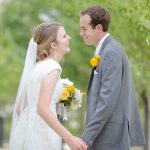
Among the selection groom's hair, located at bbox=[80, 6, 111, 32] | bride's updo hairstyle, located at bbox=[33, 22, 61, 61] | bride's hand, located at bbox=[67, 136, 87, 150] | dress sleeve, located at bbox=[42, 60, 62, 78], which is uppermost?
groom's hair, located at bbox=[80, 6, 111, 32]

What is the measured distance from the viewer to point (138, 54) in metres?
15.5

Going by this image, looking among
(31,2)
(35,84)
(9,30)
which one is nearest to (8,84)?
(9,30)

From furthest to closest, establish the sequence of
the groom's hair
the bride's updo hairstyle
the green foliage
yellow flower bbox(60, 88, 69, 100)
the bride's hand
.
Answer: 1. the green foliage
2. yellow flower bbox(60, 88, 69, 100)
3. the bride's updo hairstyle
4. the groom's hair
5. the bride's hand

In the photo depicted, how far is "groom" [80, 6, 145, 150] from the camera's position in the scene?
653cm

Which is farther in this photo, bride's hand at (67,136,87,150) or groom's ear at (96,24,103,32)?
groom's ear at (96,24,103,32)

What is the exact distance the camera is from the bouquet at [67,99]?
7199 mm

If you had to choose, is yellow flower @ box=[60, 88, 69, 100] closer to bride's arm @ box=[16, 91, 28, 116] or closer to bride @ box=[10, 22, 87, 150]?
bride @ box=[10, 22, 87, 150]

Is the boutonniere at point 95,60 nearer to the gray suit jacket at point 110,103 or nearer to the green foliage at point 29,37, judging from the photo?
the gray suit jacket at point 110,103

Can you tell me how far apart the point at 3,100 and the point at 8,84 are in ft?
29.9

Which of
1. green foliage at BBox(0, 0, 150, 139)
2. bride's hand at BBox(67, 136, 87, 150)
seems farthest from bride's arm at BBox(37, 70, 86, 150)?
green foliage at BBox(0, 0, 150, 139)

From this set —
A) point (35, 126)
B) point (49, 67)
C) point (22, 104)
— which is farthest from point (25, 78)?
point (35, 126)

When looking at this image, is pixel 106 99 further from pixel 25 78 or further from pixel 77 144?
pixel 25 78

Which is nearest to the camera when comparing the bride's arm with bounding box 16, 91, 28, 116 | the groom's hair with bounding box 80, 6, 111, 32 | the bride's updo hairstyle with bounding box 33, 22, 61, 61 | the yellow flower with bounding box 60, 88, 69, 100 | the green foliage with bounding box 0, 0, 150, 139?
the groom's hair with bounding box 80, 6, 111, 32

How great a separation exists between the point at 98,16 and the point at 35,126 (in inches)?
45.4
